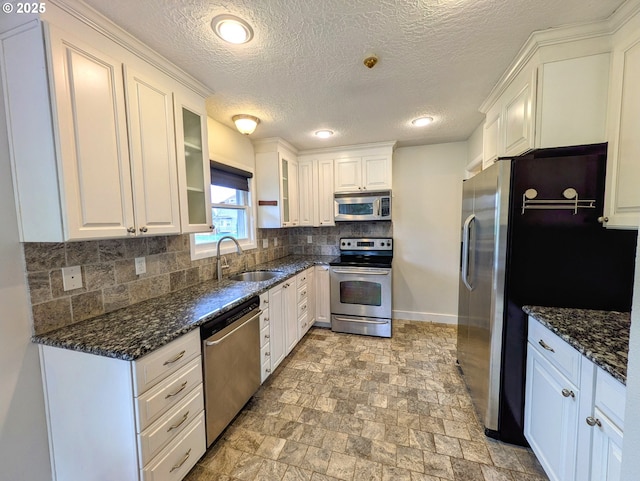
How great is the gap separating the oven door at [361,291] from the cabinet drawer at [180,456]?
2084 millimetres

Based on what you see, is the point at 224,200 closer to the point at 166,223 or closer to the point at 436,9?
the point at 166,223

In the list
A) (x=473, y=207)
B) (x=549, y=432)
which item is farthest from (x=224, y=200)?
(x=549, y=432)

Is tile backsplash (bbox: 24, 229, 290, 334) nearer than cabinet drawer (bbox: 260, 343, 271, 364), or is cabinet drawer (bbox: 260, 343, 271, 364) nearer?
tile backsplash (bbox: 24, 229, 290, 334)

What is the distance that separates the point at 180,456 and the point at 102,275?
109 centimetres

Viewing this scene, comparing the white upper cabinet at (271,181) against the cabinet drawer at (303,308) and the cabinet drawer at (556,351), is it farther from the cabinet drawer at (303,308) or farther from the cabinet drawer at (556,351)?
the cabinet drawer at (556,351)

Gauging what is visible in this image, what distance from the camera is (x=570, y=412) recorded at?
3.89 feet

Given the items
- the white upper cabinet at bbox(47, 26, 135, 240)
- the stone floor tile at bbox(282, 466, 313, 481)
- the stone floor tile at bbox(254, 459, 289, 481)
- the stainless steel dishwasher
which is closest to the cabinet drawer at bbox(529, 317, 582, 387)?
the stone floor tile at bbox(282, 466, 313, 481)

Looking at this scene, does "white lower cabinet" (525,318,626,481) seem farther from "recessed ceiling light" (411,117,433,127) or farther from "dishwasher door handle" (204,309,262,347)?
"recessed ceiling light" (411,117,433,127)

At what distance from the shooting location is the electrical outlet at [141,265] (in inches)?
68.2

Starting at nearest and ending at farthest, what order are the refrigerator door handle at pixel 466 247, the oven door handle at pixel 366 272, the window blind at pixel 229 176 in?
the refrigerator door handle at pixel 466 247 → the window blind at pixel 229 176 → the oven door handle at pixel 366 272

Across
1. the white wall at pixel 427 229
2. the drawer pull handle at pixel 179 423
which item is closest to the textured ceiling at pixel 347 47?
the white wall at pixel 427 229

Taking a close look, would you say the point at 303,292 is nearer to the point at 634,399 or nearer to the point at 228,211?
the point at 228,211

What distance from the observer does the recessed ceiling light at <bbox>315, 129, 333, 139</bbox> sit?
2.90m

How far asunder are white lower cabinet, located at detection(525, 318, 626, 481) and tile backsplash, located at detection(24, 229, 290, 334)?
243cm
